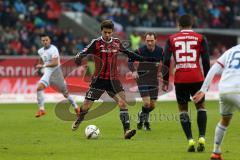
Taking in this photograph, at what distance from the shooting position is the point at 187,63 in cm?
1298

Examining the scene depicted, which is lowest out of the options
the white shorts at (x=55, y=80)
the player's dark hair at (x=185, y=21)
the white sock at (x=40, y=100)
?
the white sock at (x=40, y=100)

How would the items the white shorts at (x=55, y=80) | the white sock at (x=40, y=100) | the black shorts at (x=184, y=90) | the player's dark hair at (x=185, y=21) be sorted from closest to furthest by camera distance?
the player's dark hair at (x=185, y=21), the black shorts at (x=184, y=90), the white shorts at (x=55, y=80), the white sock at (x=40, y=100)

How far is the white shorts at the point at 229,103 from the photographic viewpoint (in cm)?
1075

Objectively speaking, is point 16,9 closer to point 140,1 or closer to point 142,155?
point 140,1

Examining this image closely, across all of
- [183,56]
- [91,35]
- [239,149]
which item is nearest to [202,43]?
[183,56]

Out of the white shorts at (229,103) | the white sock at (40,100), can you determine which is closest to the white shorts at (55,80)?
the white sock at (40,100)

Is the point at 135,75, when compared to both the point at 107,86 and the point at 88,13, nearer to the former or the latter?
the point at 107,86

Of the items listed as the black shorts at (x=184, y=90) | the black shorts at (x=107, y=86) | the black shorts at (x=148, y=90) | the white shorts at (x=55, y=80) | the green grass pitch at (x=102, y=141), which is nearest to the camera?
the green grass pitch at (x=102, y=141)

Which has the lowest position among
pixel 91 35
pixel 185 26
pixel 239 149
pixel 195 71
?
pixel 91 35

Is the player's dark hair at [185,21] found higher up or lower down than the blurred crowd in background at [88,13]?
higher up

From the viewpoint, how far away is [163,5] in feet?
128

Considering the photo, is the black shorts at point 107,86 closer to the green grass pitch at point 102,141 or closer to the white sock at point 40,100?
the green grass pitch at point 102,141

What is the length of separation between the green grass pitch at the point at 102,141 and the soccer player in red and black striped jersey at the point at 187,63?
2.01 ft

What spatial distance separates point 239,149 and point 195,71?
166 centimetres
